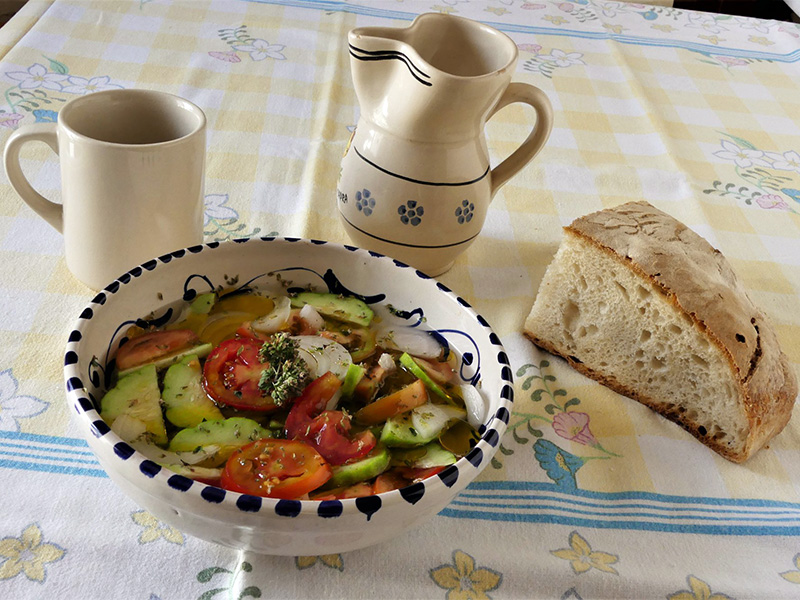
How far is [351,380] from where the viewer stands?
2.44 feet

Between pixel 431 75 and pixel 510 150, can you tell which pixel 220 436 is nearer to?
pixel 431 75

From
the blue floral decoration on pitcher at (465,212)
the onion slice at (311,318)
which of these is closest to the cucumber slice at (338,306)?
the onion slice at (311,318)

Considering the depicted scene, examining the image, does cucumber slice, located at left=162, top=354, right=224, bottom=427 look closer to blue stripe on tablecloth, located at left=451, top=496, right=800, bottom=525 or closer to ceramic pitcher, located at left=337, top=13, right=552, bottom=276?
blue stripe on tablecloth, located at left=451, top=496, right=800, bottom=525

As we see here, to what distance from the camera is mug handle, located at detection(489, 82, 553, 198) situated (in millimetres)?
984

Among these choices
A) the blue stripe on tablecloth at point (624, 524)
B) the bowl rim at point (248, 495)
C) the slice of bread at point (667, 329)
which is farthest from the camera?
the slice of bread at point (667, 329)

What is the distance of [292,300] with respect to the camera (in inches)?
34.3

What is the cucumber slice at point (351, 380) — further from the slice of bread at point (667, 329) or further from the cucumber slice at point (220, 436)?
the slice of bread at point (667, 329)

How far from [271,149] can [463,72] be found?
0.44 meters

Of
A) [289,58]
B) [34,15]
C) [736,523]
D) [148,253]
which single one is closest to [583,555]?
[736,523]

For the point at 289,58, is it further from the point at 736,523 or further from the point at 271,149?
the point at 736,523

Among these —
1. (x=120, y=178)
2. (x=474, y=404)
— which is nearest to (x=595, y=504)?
(x=474, y=404)

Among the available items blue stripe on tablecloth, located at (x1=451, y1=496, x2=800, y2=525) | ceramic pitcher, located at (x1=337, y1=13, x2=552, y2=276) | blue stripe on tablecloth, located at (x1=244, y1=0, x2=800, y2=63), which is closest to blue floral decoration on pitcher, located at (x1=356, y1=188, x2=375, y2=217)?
ceramic pitcher, located at (x1=337, y1=13, x2=552, y2=276)

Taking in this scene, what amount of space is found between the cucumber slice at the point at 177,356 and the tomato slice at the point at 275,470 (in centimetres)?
15

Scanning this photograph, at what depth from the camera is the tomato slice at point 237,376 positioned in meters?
0.71
